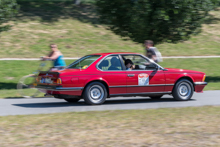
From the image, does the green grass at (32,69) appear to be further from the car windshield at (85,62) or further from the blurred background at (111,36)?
the car windshield at (85,62)

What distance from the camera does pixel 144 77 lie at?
985cm

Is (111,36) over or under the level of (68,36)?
over

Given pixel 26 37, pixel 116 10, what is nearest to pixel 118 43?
pixel 26 37

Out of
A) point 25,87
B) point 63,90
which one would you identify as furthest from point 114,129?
point 25,87

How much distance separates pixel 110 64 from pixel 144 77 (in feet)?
3.47

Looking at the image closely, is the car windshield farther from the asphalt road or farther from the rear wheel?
the rear wheel

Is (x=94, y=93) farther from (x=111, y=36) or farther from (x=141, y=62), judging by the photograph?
(x=111, y=36)

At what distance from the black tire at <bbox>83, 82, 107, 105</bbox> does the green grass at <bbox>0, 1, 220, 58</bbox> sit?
14.3m

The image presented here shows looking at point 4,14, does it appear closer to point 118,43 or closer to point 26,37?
point 26,37

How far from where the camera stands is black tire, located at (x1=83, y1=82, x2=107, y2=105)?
9188 millimetres

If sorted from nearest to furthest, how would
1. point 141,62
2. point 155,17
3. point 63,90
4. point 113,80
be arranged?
point 63,90, point 113,80, point 141,62, point 155,17

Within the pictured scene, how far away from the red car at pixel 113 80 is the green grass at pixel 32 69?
3.44 metres

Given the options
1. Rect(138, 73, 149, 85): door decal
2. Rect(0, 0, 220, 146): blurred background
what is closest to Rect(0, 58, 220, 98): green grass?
Rect(0, 0, 220, 146): blurred background

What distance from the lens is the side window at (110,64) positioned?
9531mm
